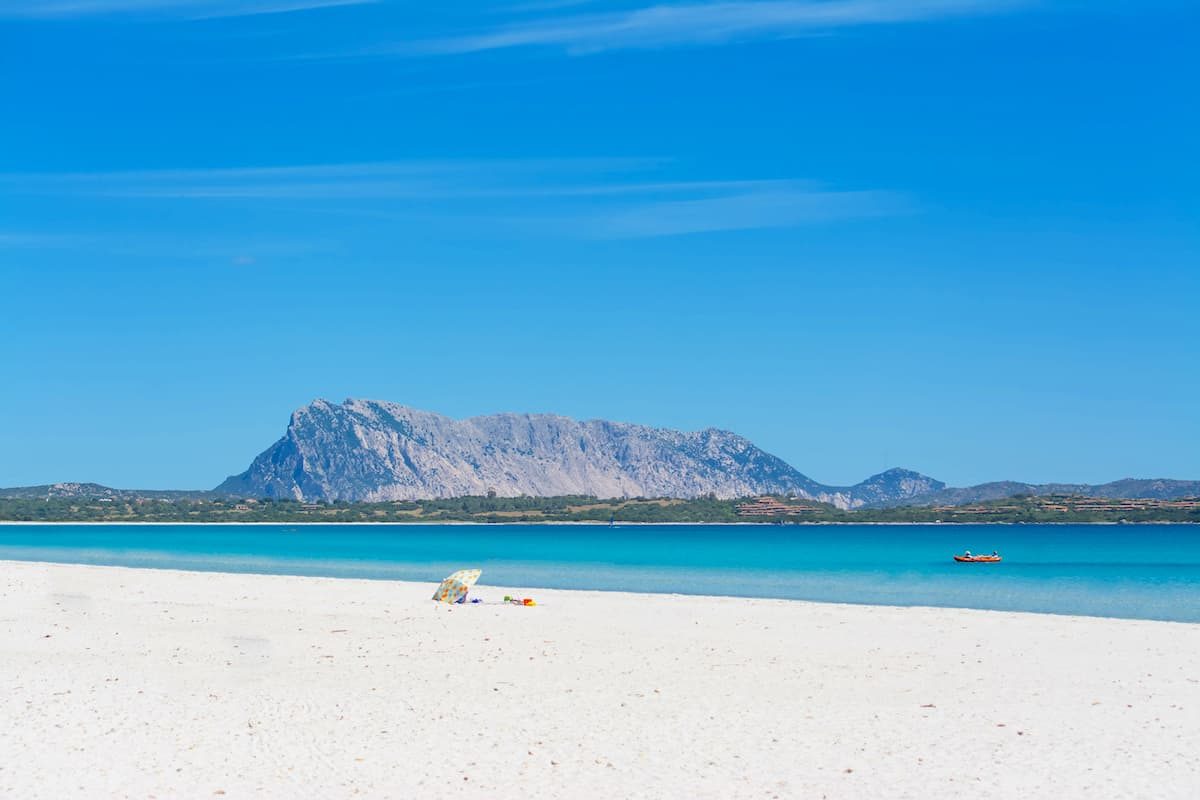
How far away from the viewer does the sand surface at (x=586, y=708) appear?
1184 centimetres

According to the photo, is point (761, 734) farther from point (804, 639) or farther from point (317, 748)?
point (804, 639)

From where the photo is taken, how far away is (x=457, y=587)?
3136 cm

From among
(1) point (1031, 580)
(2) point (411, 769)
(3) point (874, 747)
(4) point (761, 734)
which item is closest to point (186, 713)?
(2) point (411, 769)

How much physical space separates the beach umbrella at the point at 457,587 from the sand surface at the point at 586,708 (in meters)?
3.93

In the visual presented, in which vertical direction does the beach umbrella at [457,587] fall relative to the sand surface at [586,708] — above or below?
above

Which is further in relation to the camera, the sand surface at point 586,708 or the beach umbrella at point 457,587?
the beach umbrella at point 457,587

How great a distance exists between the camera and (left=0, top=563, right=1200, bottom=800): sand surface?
1184 centimetres

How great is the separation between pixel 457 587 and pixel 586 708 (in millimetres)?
16184

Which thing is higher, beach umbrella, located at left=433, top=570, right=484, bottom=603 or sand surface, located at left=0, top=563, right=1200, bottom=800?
beach umbrella, located at left=433, top=570, right=484, bottom=603

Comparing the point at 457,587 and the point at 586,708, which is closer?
the point at 586,708

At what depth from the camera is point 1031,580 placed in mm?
55812

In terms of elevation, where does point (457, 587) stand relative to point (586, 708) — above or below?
above

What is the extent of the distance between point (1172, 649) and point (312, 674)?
48.8 ft

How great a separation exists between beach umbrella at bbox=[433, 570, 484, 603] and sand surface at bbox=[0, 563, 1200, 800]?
3.93 metres
